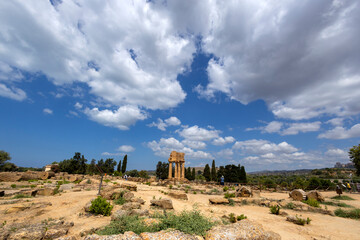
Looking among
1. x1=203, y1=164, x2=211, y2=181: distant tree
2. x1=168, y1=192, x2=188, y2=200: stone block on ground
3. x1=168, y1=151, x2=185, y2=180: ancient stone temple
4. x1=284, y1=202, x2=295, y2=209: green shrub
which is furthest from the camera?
x1=203, y1=164, x2=211, y2=181: distant tree

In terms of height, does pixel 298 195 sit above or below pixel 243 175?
below

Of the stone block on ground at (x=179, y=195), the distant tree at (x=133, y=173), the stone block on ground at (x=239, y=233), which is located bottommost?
the stone block on ground at (x=179, y=195)

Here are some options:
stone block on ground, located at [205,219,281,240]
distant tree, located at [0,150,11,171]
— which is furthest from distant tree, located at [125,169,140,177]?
stone block on ground, located at [205,219,281,240]

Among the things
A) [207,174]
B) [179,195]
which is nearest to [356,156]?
[179,195]

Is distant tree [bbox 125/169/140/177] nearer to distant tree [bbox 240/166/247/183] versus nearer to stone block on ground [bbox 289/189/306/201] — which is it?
distant tree [bbox 240/166/247/183]

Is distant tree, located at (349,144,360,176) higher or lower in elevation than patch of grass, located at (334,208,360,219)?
higher

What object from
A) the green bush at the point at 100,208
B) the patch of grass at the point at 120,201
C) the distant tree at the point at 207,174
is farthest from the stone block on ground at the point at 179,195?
the distant tree at the point at 207,174

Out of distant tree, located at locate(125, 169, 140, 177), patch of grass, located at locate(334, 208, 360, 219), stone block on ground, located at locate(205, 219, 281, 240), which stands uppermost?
distant tree, located at locate(125, 169, 140, 177)

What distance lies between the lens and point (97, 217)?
8.43m

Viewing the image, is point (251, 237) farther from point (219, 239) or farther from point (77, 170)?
point (77, 170)

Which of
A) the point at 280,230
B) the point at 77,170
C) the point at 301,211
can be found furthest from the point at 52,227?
the point at 77,170

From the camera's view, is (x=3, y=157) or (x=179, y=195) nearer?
(x=179, y=195)

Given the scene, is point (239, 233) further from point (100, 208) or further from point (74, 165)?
point (74, 165)

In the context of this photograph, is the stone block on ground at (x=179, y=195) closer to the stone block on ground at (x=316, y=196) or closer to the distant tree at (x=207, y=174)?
the stone block on ground at (x=316, y=196)
